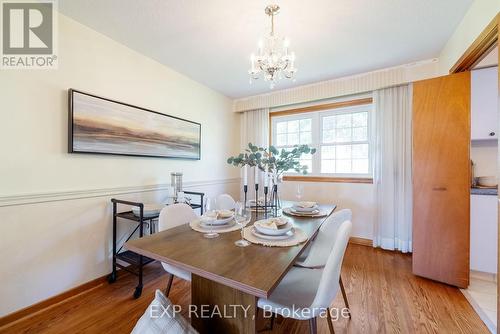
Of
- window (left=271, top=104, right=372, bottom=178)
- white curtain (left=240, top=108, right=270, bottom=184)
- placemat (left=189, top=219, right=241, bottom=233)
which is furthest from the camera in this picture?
white curtain (left=240, top=108, right=270, bottom=184)

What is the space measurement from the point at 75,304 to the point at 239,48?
286 centimetres

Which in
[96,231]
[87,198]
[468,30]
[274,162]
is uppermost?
[468,30]

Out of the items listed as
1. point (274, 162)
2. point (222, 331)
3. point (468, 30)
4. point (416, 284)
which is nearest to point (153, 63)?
point (274, 162)

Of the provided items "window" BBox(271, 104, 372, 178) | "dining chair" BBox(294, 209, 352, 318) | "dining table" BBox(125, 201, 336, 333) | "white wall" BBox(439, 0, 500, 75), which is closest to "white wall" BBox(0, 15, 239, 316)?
"dining table" BBox(125, 201, 336, 333)

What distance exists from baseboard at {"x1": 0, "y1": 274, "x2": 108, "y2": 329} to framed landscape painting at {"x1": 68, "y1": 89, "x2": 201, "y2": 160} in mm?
1238

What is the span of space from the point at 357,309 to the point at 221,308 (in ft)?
4.06

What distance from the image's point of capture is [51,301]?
1.71 metres

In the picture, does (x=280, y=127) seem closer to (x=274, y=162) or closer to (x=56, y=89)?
(x=274, y=162)

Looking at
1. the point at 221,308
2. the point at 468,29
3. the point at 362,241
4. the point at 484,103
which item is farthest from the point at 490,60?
the point at 221,308

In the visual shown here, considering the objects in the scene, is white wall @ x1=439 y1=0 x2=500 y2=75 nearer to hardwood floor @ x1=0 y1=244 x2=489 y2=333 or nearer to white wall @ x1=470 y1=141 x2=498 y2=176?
white wall @ x1=470 y1=141 x2=498 y2=176

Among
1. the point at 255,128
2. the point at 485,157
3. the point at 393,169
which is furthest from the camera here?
the point at 255,128

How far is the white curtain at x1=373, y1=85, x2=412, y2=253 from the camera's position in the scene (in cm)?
273

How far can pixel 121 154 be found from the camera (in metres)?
2.15

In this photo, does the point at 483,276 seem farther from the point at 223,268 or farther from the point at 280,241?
the point at 223,268
